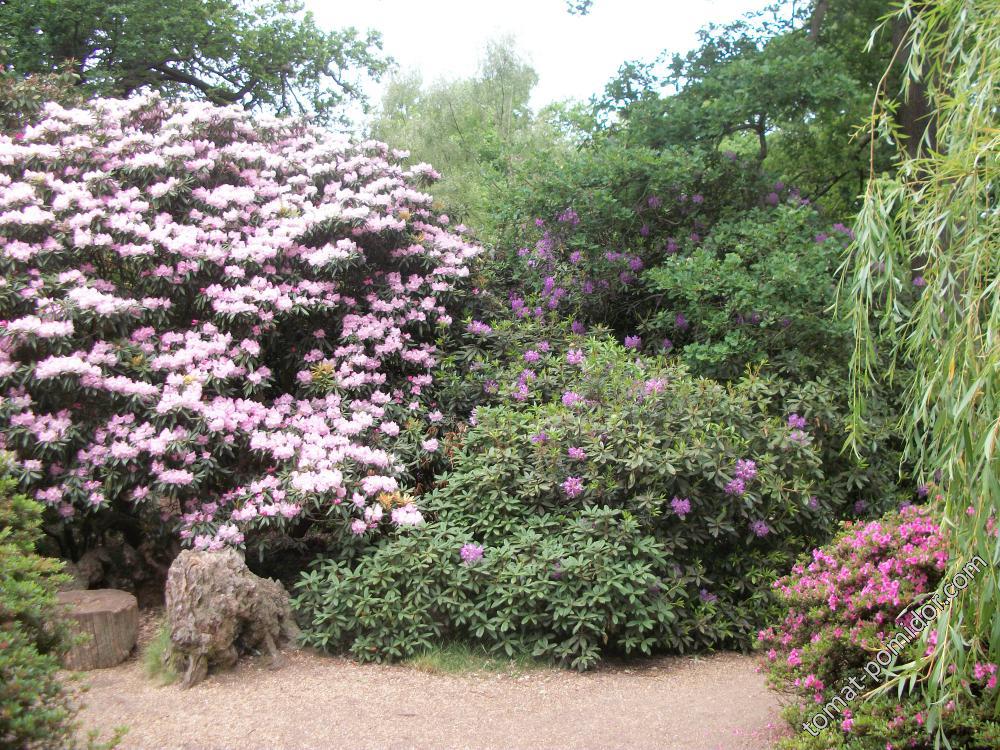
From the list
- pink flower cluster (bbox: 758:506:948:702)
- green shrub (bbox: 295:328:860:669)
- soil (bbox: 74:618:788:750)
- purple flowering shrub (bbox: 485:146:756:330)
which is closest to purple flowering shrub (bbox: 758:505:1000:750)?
pink flower cluster (bbox: 758:506:948:702)

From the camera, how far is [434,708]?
4.30m

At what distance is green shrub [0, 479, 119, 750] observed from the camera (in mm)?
2617

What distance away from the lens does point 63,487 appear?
5.36m

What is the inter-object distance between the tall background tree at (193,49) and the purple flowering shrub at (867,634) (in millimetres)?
12957

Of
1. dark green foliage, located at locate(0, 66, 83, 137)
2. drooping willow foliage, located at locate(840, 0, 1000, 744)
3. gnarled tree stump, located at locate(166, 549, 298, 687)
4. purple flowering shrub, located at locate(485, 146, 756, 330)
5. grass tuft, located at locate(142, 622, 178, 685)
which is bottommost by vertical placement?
grass tuft, located at locate(142, 622, 178, 685)

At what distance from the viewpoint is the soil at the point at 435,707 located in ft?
12.8

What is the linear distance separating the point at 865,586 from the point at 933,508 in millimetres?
472

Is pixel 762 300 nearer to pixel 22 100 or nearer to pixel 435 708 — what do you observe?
pixel 435 708

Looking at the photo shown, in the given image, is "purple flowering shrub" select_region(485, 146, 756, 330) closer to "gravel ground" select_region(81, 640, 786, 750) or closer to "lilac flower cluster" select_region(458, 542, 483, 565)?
"lilac flower cluster" select_region(458, 542, 483, 565)

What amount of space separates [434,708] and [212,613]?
132 centimetres

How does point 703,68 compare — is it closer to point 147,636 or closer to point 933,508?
point 933,508

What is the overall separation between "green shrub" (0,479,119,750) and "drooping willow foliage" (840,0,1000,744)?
276 centimetres

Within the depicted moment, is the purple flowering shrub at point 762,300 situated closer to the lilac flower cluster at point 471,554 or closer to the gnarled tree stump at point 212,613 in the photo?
the lilac flower cluster at point 471,554

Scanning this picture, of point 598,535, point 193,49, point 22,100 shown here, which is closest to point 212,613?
point 598,535
